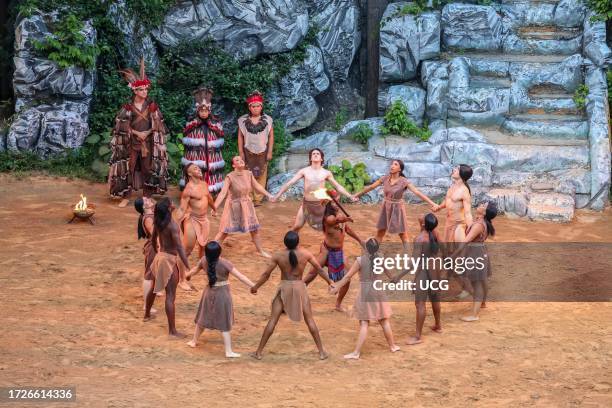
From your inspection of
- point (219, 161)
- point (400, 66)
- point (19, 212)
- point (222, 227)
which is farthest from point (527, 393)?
point (400, 66)

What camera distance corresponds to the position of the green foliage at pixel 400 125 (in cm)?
1559

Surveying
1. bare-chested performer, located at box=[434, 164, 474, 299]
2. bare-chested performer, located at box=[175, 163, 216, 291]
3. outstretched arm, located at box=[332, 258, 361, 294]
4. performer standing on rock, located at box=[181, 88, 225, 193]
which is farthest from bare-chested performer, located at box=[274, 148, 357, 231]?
performer standing on rock, located at box=[181, 88, 225, 193]

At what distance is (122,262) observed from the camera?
453 inches

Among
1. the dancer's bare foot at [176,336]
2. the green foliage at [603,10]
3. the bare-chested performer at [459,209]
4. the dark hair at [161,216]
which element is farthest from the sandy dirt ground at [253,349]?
the green foliage at [603,10]

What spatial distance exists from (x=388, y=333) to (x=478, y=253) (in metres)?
1.63

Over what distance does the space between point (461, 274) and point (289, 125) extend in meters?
7.45

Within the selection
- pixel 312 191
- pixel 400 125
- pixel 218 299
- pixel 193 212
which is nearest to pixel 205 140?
pixel 312 191

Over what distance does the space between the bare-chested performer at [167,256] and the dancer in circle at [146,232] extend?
0.16 meters

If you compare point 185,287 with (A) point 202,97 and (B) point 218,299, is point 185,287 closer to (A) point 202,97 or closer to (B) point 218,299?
(B) point 218,299

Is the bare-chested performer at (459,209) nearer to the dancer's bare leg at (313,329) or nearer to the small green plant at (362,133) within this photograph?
the dancer's bare leg at (313,329)

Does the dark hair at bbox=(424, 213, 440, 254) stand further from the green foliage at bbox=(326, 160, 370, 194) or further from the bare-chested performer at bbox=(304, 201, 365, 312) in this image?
the green foliage at bbox=(326, 160, 370, 194)

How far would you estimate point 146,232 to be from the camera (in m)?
10.1

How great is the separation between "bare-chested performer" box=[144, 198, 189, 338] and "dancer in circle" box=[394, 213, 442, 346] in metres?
2.35

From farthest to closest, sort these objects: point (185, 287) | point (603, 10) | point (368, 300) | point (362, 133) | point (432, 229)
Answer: point (603, 10)
point (362, 133)
point (185, 287)
point (432, 229)
point (368, 300)
